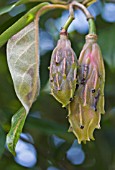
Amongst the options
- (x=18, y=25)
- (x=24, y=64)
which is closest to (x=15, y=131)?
(x=24, y=64)

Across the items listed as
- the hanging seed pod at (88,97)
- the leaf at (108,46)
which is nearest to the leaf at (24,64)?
the hanging seed pod at (88,97)

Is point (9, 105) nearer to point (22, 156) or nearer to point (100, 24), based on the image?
point (22, 156)

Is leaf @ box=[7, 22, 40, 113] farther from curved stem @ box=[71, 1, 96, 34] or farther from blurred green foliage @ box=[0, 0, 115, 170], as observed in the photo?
blurred green foliage @ box=[0, 0, 115, 170]

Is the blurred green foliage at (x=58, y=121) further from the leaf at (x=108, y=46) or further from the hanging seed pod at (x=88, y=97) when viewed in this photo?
the hanging seed pod at (x=88, y=97)

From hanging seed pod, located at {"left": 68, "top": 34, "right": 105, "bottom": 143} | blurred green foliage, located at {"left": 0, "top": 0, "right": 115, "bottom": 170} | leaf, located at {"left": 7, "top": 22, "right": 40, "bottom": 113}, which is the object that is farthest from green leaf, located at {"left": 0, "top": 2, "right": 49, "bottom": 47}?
blurred green foliage, located at {"left": 0, "top": 0, "right": 115, "bottom": 170}

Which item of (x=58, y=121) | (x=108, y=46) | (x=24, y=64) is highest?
(x=24, y=64)

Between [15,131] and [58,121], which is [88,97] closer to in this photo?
[15,131]
